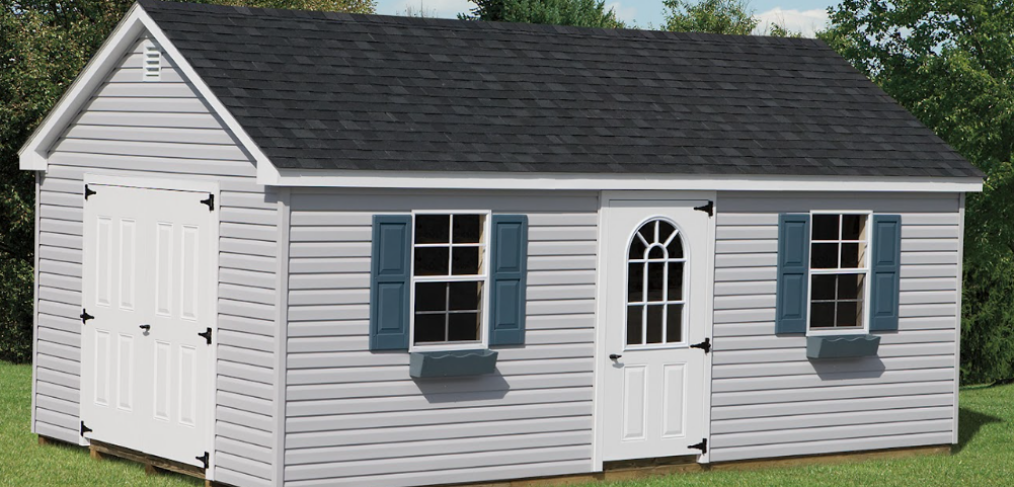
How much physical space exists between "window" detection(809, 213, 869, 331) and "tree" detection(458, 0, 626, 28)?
13.6 metres

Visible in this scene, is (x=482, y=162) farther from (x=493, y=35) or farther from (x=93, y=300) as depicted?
(x=93, y=300)

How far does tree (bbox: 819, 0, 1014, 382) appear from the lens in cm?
1916

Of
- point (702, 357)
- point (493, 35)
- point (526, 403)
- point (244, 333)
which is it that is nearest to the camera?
point (244, 333)

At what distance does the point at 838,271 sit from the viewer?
12516mm

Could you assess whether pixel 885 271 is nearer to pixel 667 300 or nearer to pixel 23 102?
pixel 667 300

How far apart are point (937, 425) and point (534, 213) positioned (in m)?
4.76

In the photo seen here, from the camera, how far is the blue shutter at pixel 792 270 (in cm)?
1220

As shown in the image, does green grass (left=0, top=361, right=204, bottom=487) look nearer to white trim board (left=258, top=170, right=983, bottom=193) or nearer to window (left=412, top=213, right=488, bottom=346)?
window (left=412, top=213, right=488, bottom=346)

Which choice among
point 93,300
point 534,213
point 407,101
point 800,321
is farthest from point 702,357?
point 93,300

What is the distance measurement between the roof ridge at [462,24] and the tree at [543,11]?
11.4 m

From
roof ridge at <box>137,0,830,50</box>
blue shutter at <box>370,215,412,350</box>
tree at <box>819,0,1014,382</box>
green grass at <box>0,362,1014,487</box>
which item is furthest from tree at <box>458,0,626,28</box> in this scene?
blue shutter at <box>370,215,412,350</box>

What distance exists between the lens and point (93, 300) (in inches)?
476

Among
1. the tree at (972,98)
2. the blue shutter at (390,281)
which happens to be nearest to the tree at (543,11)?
the tree at (972,98)

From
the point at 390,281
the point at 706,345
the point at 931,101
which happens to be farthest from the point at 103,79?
the point at 931,101
